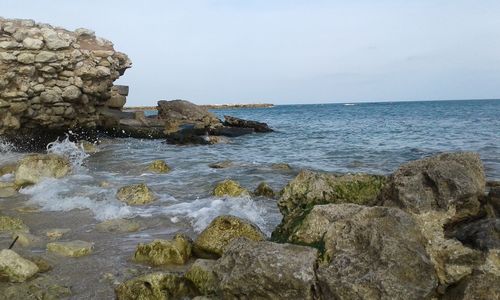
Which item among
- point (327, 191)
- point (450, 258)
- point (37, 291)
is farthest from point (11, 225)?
point (450, 258)

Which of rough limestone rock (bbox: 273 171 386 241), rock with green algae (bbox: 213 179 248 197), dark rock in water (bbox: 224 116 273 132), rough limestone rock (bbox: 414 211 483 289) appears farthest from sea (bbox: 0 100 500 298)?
dark rock in water (bbox: 224 116 273 132)

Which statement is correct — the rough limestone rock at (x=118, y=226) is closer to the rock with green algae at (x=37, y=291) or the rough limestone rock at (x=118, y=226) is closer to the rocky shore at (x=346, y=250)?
the rocky shore at (x=346, y=250)

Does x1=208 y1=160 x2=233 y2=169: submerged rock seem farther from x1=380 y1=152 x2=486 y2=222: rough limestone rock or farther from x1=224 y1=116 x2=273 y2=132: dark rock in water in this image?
x1=224 y1=116 x2=273 y2=132: dark rock in water

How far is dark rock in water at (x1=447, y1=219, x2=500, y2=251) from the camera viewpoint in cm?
403

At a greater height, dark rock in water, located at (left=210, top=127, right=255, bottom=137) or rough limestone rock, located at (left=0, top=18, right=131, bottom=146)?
rough limestone rock, located at (left=0, top=18, right=131, bottom=146)

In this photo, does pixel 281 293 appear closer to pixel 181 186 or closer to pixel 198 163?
pixel 181 186

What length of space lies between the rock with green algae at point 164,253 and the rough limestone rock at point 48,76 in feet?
47.2

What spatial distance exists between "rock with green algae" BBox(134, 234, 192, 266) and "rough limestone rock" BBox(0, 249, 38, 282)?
1326mm

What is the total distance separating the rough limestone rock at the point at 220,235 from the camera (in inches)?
242

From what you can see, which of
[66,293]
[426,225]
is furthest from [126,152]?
[426,225]

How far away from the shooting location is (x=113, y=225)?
26.0 feet

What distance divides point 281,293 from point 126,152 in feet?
59.9

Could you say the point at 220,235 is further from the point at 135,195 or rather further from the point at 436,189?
the point at 135,195

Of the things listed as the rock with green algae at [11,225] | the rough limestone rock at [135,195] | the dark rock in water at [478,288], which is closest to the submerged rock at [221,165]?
the rough limestone rock at [135,195]
